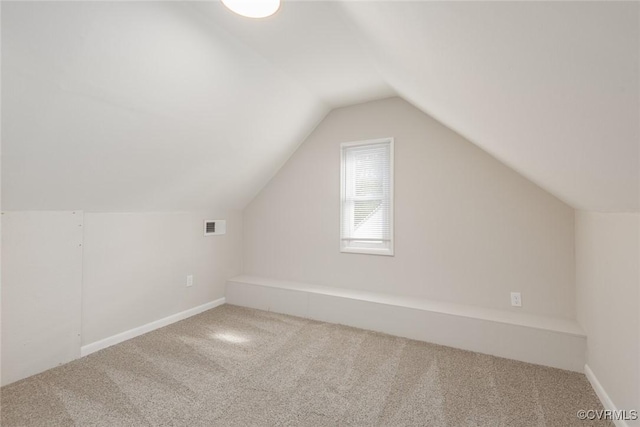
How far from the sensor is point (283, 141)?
3.43 metres

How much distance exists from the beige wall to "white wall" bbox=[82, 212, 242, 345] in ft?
2.36

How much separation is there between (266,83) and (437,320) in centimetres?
260

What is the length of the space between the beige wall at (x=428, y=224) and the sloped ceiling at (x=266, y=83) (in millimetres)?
586

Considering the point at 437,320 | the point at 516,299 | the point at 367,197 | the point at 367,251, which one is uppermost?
the point at 367,197

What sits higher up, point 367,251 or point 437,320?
point 367,251

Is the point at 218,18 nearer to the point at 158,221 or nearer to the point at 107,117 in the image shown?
the point at 107,117

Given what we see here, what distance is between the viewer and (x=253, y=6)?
1.58m

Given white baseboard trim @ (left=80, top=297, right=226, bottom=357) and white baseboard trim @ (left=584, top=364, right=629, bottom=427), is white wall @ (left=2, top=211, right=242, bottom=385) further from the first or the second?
white baseboard trim @ (left=584, top=364, right=629, bottom=427)

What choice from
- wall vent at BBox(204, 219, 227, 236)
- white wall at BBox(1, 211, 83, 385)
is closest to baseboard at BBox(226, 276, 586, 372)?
wall vent at BBox(204, 219, 227, 236)

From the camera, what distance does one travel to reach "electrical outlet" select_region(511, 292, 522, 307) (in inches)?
104

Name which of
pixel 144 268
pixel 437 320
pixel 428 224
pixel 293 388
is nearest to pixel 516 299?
pixel 437 320

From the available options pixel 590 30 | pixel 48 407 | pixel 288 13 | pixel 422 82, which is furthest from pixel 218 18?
pixel 48 407

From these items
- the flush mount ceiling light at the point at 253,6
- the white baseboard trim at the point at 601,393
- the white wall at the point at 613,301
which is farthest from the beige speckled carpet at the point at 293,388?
the flush mount ceiling light at the point at 253,6

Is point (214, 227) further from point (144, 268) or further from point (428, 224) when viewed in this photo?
point (428, 224)
